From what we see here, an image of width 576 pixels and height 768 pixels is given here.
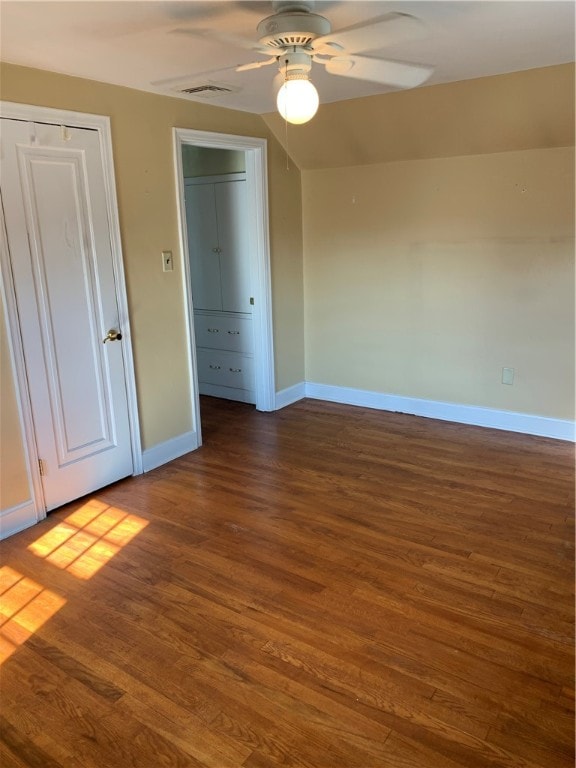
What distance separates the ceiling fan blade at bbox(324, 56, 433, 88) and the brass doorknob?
189 centimetres

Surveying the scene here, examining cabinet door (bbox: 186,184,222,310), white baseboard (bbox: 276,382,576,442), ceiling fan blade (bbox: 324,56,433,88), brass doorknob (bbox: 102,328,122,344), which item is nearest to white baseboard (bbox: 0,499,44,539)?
brass doorknob (bbox: 102,328,122,344)

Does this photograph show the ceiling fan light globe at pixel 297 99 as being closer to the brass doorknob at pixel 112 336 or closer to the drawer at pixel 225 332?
the brass doorknob at pixel 112 336

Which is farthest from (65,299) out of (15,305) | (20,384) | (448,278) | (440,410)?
(440,410)

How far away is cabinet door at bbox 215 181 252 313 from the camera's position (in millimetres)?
4633

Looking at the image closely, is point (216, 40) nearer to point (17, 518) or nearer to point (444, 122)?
point (444, 122)

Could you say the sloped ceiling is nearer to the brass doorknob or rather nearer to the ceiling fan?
the ceiling fan

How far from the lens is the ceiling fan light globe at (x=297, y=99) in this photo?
2.04m

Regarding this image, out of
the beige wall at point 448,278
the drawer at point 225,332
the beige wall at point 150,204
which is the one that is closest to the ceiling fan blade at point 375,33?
the beige wall at point 150,204

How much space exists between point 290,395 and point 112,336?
80.8 inches

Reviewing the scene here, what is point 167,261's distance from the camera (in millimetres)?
3725

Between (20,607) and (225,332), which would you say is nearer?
(20,607)

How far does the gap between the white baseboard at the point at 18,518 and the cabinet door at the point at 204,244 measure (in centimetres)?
247

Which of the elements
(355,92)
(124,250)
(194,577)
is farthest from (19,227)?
(355,92)

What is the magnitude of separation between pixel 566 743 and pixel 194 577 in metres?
1.58
